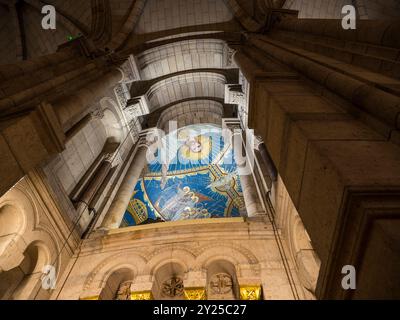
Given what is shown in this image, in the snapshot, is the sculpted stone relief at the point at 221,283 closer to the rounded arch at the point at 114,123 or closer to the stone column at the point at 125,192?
the stone column at the point at 125,192

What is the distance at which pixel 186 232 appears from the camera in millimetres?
5305

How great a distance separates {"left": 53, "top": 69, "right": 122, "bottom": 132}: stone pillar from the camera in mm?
4434

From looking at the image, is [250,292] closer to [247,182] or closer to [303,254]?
[303,254]

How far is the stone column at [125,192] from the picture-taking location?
6632 millimetres

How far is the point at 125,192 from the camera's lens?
24.7 ft

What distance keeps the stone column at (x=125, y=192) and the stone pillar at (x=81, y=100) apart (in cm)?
226

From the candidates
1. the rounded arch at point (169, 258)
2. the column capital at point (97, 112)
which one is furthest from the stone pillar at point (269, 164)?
the column capital at point (97, 112)

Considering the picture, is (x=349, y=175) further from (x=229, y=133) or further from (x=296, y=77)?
(x=229, y=133)

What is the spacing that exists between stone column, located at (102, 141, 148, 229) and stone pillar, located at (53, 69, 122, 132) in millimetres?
2264

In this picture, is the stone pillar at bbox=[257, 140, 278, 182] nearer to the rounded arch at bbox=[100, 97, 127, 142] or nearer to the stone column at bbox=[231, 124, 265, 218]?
the stone column at bbox=[231, 124, 265, 218]

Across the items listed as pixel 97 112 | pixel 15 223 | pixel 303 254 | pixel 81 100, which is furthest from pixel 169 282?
pixel 97 112

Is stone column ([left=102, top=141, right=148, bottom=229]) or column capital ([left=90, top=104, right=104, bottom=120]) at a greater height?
column capital ([left=90, top=104, right=104, bottom=120])

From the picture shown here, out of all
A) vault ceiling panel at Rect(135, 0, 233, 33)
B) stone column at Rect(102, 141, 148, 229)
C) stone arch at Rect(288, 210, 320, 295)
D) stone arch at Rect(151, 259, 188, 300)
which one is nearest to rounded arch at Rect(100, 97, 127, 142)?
stone column at Rect(102, 141, 148, 229)

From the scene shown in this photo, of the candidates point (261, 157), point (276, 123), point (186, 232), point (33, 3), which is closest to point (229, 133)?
point (261, 157)
